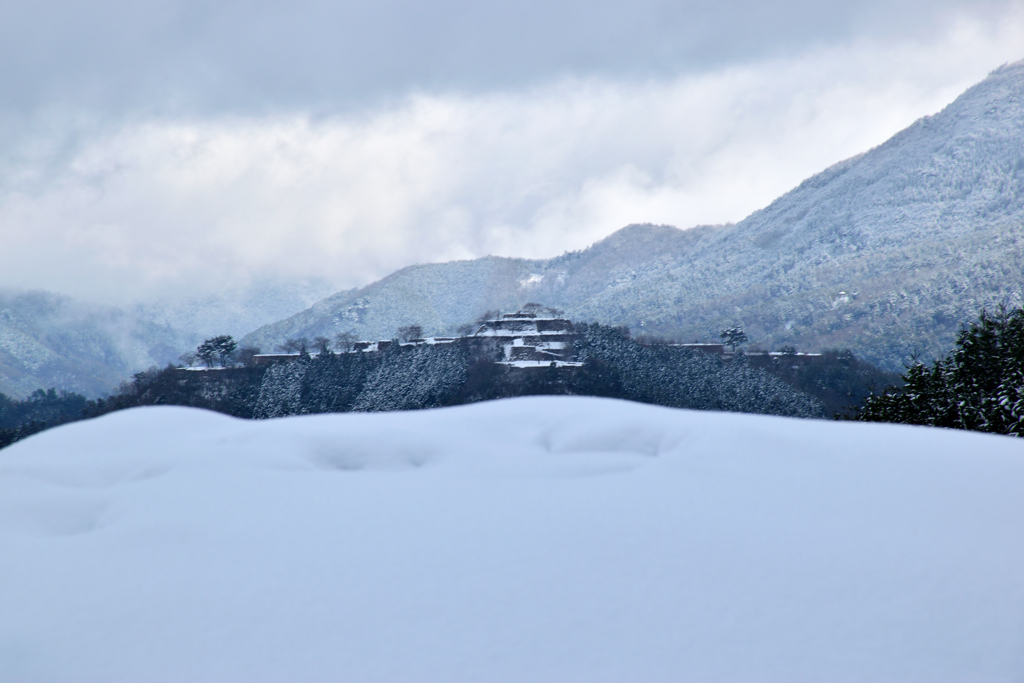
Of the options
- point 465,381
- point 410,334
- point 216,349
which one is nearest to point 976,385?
point 465,381

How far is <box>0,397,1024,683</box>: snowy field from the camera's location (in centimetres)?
398

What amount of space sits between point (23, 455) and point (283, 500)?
7.77ft

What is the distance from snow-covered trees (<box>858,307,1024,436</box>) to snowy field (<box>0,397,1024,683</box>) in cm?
2027

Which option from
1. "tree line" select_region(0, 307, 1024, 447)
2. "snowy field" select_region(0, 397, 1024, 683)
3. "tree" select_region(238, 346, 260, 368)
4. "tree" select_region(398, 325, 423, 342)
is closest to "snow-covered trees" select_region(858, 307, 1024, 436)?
"snowy field" select_region(0, 397, 1024, 683)

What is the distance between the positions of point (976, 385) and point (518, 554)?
2613 cm

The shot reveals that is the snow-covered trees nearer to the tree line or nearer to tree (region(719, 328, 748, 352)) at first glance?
the tree line

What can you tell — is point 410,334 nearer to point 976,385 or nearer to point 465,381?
point 465,381

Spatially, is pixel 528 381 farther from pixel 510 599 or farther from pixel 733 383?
pixel 510 599

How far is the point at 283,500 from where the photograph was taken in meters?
5.27

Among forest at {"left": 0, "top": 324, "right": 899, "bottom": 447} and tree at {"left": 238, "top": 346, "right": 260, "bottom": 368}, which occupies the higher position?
tree at {"left": 238, "top": 346, "right": 260, "bottom": 368}

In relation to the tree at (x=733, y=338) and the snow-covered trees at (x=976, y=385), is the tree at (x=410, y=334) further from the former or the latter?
the snow-covered trees at (x=976, y=385)

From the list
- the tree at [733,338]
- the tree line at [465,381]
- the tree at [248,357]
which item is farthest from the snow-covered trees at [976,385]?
the tree at [733,338]

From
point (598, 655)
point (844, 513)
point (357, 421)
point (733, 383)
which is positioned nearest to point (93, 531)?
point (357, 421)

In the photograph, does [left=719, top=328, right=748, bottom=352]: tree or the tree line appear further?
[left=719, top=328, right=748, bottom=352]: tree
